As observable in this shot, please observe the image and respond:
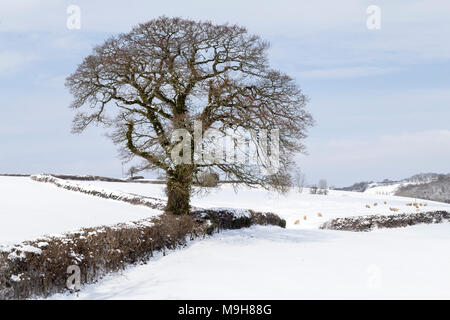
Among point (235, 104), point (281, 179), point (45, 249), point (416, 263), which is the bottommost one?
point (416, 263)

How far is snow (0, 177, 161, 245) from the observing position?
14.2 metres

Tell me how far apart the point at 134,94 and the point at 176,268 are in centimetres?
898

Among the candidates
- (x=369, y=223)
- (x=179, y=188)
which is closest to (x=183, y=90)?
(x=179, y=188)

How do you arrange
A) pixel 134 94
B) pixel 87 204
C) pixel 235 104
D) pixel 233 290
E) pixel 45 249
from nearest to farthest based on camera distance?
pixel 233 290, pixel 45 249, pixel 235 104, pixel 134 94, pixel 87 204

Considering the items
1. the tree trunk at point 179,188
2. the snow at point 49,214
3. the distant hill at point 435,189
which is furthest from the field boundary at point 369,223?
the distant hill at point 435,189

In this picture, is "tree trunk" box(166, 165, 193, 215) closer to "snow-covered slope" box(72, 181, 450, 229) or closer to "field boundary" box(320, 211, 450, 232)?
"snow-covered slope" box(72, 181, 450, 229)

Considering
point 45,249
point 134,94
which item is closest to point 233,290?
point 45,249

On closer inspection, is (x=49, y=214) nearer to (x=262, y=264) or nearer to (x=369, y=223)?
(x=262, y=264)

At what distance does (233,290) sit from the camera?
8.92 metres

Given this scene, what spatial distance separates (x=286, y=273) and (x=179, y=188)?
7.49 m

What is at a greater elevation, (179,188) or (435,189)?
(179,188)

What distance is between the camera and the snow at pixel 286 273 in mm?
8906

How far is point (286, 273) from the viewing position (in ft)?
34.8

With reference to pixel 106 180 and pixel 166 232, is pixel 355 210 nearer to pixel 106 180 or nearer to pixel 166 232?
pixel 166 232
